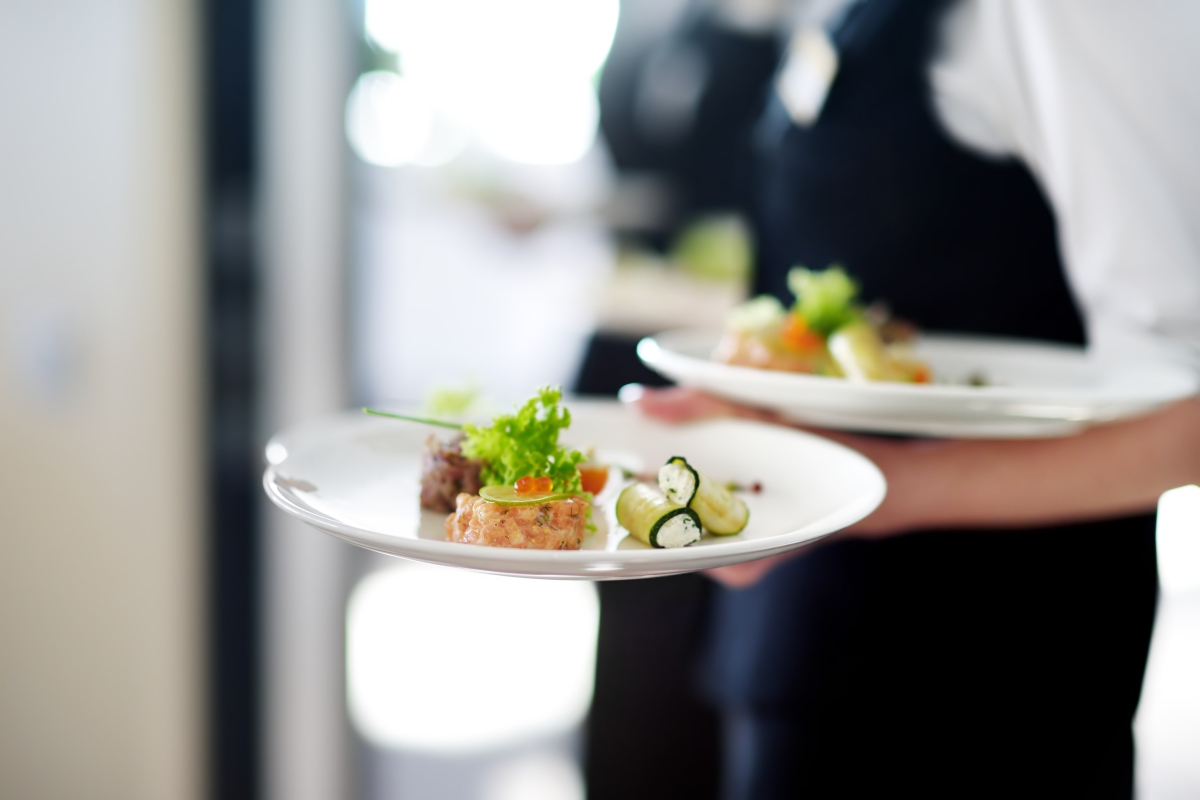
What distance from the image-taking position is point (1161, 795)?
1005 mm

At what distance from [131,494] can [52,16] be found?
105 centimetres

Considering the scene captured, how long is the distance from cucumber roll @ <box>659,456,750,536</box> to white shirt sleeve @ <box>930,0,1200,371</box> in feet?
1.70

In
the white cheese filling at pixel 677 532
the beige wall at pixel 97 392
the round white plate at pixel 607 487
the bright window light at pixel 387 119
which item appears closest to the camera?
the round white plate at pixel 607 487

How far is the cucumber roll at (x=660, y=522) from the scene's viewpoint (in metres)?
0.59

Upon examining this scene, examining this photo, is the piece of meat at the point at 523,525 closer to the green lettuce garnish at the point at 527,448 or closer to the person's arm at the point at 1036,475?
the green lettuce garnish at the point at 527,448

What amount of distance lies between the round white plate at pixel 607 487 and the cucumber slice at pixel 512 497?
0.16ft

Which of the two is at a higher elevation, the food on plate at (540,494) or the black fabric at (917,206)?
the black fabric at (917,206)

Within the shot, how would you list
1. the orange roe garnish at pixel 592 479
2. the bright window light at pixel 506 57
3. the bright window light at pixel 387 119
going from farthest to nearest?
the bright window light at pixel 506 57 < the bright window light at pixel 387 119 < the orange roe garnish at pixel 592 479

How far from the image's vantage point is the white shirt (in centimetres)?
78

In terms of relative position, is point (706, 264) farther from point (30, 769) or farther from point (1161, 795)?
point (30, 769)

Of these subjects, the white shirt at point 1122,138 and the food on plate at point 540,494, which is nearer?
the food on plate at point 540,494

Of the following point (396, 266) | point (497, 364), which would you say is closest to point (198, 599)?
point (396, 266)

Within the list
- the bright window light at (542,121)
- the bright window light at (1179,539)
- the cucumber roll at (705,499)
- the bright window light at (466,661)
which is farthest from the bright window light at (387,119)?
the bright window light at (1179,539)


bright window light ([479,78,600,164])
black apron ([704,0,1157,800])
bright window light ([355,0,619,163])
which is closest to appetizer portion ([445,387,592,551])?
black apron ([704,0,1157,800])
